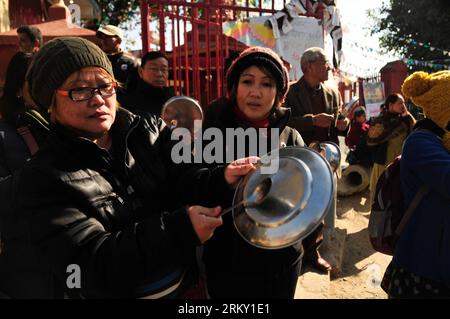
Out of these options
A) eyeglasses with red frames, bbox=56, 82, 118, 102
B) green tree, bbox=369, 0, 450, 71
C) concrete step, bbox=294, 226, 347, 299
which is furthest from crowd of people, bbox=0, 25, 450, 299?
green tree, bbox=369, 0, 450, 71

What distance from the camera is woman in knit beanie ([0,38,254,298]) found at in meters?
1.01

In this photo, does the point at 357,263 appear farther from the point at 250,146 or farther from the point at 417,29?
the point at 417,29

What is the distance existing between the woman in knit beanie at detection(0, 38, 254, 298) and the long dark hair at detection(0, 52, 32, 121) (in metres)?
0.75

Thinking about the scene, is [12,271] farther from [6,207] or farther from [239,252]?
[239,252]

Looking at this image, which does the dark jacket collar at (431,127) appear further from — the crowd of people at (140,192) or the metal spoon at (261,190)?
the metal spoon at (261,190)

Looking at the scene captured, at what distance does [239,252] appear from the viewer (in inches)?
60.9

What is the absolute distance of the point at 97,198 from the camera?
43.9 inches

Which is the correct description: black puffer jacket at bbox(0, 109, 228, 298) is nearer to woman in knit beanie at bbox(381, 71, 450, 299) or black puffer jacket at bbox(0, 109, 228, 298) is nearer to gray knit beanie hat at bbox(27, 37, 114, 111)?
gray knit beanie hat at bbox(27, 37, 114, 111)

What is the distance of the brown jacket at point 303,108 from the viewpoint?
3.11m

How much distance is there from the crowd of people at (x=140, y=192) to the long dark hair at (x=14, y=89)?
1 centimetres

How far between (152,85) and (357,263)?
2.94 meters

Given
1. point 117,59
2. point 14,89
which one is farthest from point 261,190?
point 117,59
